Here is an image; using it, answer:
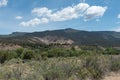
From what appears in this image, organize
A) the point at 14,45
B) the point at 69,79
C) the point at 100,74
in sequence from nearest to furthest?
the point at 69,79
the point at 100,74
the point at 14,45

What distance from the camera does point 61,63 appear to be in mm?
18031

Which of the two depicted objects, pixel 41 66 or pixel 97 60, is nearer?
pixel 41 66

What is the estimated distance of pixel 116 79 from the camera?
21359mm

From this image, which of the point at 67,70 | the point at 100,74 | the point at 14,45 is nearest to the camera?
the point at 67,70

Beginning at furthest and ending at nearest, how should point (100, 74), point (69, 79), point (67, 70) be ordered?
point (100, 74) < point (67, 70) < point (69, 79)

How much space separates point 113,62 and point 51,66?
37.0 ft

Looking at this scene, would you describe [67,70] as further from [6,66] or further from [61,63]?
[6,66]

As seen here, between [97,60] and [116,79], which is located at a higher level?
[97,60]

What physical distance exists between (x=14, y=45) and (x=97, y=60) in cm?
8942

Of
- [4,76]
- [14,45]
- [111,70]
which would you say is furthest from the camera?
[14,45]

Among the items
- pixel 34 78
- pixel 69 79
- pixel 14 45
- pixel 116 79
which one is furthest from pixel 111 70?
pixel 14 45

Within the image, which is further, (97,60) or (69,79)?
(97,60)

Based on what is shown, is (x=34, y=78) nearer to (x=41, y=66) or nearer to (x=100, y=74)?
(x=41, y=66)

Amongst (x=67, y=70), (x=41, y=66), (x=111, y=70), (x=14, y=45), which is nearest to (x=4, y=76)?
(x=41, y=66)
